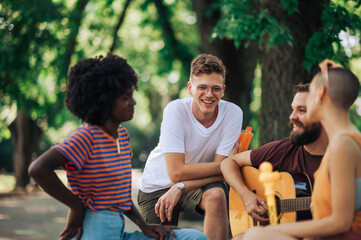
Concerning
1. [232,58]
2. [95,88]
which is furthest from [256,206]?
[232,58]

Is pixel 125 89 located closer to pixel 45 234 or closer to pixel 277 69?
pixel 277 69

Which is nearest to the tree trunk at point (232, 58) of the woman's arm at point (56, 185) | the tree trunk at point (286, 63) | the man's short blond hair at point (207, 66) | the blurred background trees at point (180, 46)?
the blurred background trees at point (180, 46)

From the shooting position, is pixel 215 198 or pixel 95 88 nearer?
pixel 95 88

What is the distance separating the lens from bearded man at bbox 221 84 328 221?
3.43 m

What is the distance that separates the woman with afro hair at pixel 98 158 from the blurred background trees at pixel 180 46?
327cm

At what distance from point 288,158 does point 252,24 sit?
259 cm

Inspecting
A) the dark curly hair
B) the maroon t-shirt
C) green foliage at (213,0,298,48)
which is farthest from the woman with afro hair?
green foliage at (213,0,298,48)

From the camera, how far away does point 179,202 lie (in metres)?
4.00

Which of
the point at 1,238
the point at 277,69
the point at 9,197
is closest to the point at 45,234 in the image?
the point at 1,238

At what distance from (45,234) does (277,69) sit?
4265mm

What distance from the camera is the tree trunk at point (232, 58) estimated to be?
8.59 m

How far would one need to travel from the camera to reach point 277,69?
6.20m

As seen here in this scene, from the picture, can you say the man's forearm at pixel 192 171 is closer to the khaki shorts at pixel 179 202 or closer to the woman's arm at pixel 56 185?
the khaki shorts at pixel 179 202

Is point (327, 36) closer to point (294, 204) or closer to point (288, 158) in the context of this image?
point (288, 158)
